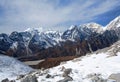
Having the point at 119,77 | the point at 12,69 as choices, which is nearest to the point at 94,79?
the point at 119,77

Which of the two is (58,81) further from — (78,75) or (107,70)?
(107,70)

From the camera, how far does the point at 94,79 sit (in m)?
19.1

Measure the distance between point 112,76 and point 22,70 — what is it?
19499 millimetres

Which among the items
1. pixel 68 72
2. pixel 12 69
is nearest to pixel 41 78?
pixel 68 72

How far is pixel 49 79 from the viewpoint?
21.4m

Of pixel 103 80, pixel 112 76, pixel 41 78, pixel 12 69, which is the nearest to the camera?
pixel 103 80

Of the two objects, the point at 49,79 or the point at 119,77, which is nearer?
the point at 119,77

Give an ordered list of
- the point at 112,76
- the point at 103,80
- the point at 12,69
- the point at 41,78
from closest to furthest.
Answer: the point at 103,80
the point at 112,76
the point at 41,78
the point at 12,69

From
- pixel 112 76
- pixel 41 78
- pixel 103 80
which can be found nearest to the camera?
pixel 103 80

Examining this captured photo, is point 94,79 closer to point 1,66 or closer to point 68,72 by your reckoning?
point 68,72

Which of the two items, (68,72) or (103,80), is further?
(68,72)

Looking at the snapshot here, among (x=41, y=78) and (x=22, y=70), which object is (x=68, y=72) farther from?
(x=22, y=70)

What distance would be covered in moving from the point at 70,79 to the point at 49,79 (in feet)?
7.98

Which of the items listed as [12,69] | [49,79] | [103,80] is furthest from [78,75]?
[12,69]
